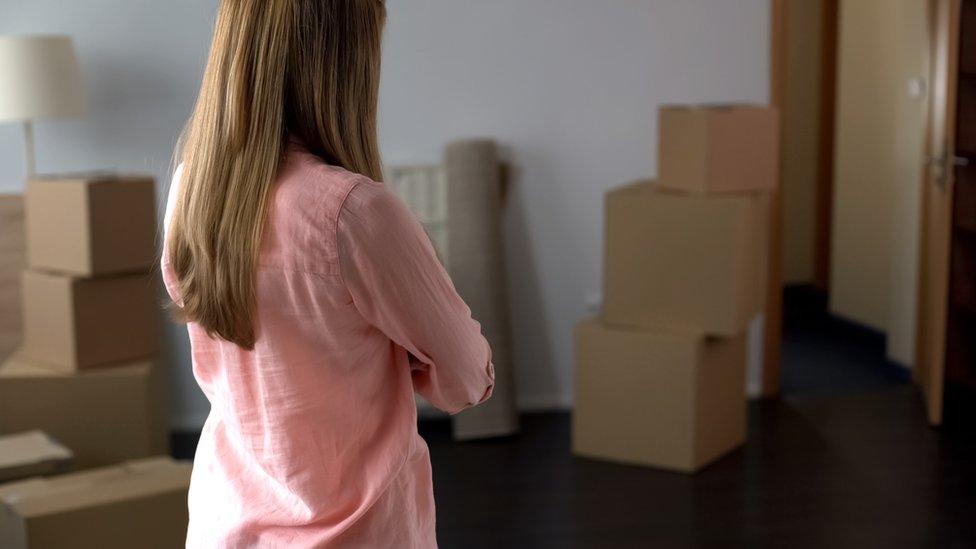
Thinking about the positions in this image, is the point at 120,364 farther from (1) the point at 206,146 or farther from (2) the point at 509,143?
(1) the point at 206,146

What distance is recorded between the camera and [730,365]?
409 cm

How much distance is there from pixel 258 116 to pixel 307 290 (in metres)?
0.17

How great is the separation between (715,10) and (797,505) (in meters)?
1.96

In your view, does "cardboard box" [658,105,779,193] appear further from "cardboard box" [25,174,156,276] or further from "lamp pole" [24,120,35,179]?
"lamp pole" [24,120,35,179]

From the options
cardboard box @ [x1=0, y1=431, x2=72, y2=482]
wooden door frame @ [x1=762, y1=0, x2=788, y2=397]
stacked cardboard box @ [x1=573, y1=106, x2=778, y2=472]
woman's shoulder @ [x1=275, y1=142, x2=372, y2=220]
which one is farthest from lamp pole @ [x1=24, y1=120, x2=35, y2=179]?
woman's shoulder @ [x1=275, y1=142, x2=372, y2=220]

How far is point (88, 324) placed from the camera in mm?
3566

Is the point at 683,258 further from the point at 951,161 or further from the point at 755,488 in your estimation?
the point at 951,161

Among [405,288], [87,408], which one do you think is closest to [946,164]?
[87,408]

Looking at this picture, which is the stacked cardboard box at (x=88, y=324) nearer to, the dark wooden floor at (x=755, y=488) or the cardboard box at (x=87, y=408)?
the cardboard box at (x=87, y=408)

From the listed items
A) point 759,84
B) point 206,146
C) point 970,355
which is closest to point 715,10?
point 759,84

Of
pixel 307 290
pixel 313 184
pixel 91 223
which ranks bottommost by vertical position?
pixel 91 223

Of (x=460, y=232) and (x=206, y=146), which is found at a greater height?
(x=206, y=146)

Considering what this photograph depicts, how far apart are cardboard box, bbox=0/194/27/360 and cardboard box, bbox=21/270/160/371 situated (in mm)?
348

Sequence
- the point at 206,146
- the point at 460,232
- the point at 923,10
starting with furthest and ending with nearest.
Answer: the point at 923,10 < the point at 460,232 < the point at 206,146
